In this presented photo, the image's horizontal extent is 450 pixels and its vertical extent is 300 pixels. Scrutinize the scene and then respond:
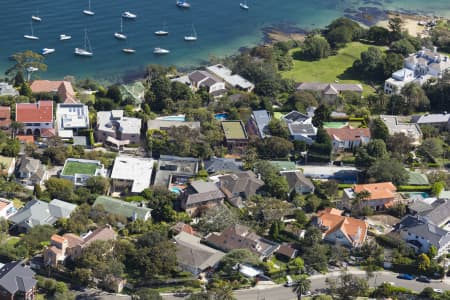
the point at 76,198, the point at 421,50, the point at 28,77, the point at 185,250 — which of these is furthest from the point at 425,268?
the point at 28,77

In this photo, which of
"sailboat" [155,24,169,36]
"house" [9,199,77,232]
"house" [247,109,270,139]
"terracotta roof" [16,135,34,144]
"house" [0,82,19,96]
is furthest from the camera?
"sailboat" [155,24,169,36]

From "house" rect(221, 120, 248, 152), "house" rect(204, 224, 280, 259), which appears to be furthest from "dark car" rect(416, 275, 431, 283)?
"house" rect(221, 120, 248, 152)

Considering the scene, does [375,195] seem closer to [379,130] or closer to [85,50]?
[379,130]

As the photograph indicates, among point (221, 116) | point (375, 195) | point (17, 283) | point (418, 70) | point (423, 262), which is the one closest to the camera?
point (17, 283)

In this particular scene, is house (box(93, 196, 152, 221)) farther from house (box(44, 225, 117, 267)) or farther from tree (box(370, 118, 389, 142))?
tree (box(370, 118, 389, 142))

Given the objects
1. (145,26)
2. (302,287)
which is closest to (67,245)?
(302,287)

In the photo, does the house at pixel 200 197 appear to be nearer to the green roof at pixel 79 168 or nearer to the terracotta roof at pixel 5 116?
the green roof at pixel 79 168
